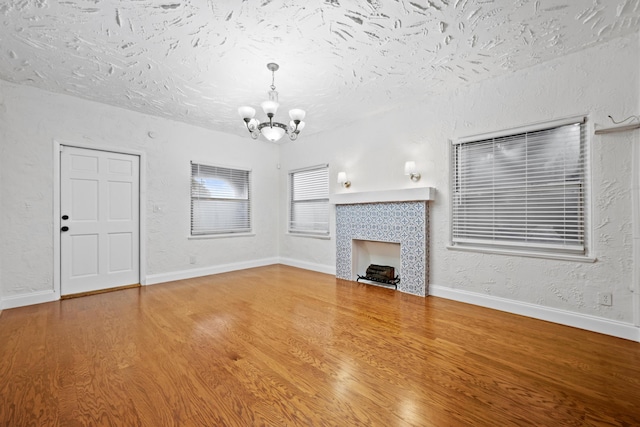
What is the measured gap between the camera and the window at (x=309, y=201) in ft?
17.7

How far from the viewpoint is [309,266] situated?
5547 mm

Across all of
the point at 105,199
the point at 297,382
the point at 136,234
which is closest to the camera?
the point at 297,382

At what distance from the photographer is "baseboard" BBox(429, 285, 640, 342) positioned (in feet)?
8.26

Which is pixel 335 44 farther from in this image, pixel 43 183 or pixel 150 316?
pixel 43 183

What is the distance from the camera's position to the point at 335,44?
2611 millimetres

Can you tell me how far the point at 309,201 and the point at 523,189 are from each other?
359 centimetres

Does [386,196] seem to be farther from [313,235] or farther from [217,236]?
[217,236]

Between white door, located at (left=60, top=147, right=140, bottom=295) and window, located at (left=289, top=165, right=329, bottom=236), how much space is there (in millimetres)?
2823

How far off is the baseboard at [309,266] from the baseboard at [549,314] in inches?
77.8

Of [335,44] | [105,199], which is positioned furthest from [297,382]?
[105,199]

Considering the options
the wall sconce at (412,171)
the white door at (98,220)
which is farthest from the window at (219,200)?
the wall sconce at (412,171)

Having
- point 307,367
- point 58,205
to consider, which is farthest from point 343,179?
point 58,205

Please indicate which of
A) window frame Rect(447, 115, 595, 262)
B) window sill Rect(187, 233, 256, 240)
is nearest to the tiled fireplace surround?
window frame Rect(447, 115, 595, 262)

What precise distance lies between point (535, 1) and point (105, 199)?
536 cm
